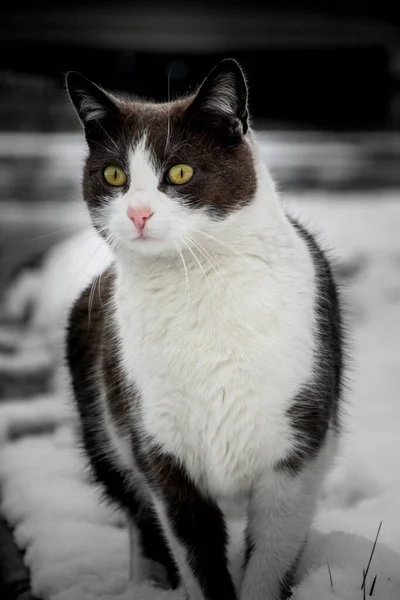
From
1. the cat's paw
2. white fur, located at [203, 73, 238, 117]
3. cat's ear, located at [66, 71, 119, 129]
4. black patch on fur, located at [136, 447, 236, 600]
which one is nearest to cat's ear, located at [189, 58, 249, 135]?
white fur, located at [203, 73, 238, 117]

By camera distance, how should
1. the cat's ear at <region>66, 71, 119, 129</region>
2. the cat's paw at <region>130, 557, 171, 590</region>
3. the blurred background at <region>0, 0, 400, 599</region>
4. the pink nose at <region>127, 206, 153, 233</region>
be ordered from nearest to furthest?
the pink nose at <region>127, 206, 153, 233</region>
the cat's ear at <region>66, 71, 119, 129</region>
the cat's paw at <region>130, 557, 171, 590</region>
the blurred background at <region>0, 0, 400, 599</region>

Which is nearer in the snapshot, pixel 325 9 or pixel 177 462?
pixel 177 462

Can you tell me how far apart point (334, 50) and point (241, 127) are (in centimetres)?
162

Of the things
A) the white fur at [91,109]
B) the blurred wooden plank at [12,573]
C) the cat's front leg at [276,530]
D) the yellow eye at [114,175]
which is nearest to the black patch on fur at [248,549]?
the cat's front leg at [276,530]

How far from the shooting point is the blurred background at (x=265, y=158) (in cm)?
197

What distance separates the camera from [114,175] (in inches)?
50.3

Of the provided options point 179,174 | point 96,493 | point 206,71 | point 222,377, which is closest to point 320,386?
point 222,377

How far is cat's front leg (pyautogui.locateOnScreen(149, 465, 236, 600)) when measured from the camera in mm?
1344

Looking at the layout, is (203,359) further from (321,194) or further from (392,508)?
(321,194)

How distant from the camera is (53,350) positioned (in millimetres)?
2580

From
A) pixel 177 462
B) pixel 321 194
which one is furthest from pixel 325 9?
pixel 321 194

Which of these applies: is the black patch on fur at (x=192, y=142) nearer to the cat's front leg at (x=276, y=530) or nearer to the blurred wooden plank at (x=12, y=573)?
the cat's front leg at (x=276, y=530)

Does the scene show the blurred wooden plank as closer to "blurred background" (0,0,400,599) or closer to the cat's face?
"blurred background" (0,0,400,599)

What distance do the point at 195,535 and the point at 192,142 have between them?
0.62m
